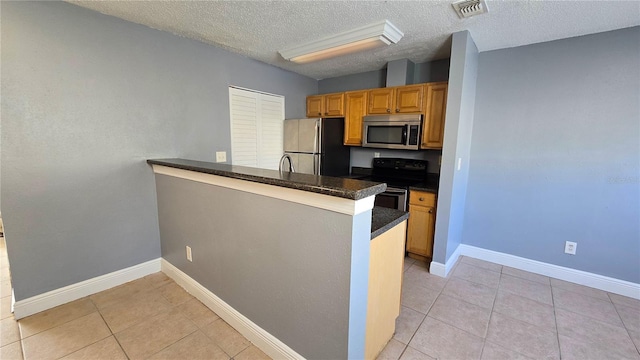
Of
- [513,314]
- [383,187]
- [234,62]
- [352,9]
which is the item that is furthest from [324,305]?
[234,62]

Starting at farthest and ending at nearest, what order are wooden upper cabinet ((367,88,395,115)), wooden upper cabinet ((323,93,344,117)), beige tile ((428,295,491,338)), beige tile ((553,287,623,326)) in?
wooden upper cabinet ((323,93,344,117)), wooden upper cabinet ((367,88,395,115)), beige tile ((553,287,623,326)), beige tile ((428,295,491,338))

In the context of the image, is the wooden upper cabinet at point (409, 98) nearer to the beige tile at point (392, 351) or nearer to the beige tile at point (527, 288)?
the beige tile at point (527, 288)

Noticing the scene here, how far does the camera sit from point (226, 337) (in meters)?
1.76

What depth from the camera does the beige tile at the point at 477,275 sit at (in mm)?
2532

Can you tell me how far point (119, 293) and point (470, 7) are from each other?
3616 millimetres

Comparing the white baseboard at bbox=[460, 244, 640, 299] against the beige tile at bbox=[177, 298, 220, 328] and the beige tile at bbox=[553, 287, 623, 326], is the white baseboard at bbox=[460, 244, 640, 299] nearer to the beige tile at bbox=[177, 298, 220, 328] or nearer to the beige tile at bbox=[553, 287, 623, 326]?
the beige tile at bbox=[553, 287, 623, 326]

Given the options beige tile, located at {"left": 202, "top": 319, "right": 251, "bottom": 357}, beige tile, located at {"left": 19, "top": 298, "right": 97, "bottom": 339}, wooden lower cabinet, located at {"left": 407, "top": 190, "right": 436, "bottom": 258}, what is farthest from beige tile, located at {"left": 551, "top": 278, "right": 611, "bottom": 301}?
beige tile, located at {"left": 19, "top": 298, "right": 97, "bottom": 339}

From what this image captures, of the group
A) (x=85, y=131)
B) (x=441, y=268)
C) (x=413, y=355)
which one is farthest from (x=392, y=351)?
(x=85, y=131)

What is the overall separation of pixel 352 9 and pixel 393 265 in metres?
1.87

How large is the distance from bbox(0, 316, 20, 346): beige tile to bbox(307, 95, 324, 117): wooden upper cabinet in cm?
361

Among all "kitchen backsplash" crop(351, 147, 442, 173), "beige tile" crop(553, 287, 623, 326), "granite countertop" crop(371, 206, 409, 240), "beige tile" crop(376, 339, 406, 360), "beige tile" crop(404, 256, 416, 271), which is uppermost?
"kitchen backsplash" crop(351, 147, 442, 173)

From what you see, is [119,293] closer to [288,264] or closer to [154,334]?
[154,334]

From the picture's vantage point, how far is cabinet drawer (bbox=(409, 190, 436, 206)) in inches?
109

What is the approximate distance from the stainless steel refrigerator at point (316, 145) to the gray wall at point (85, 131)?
1278mm
